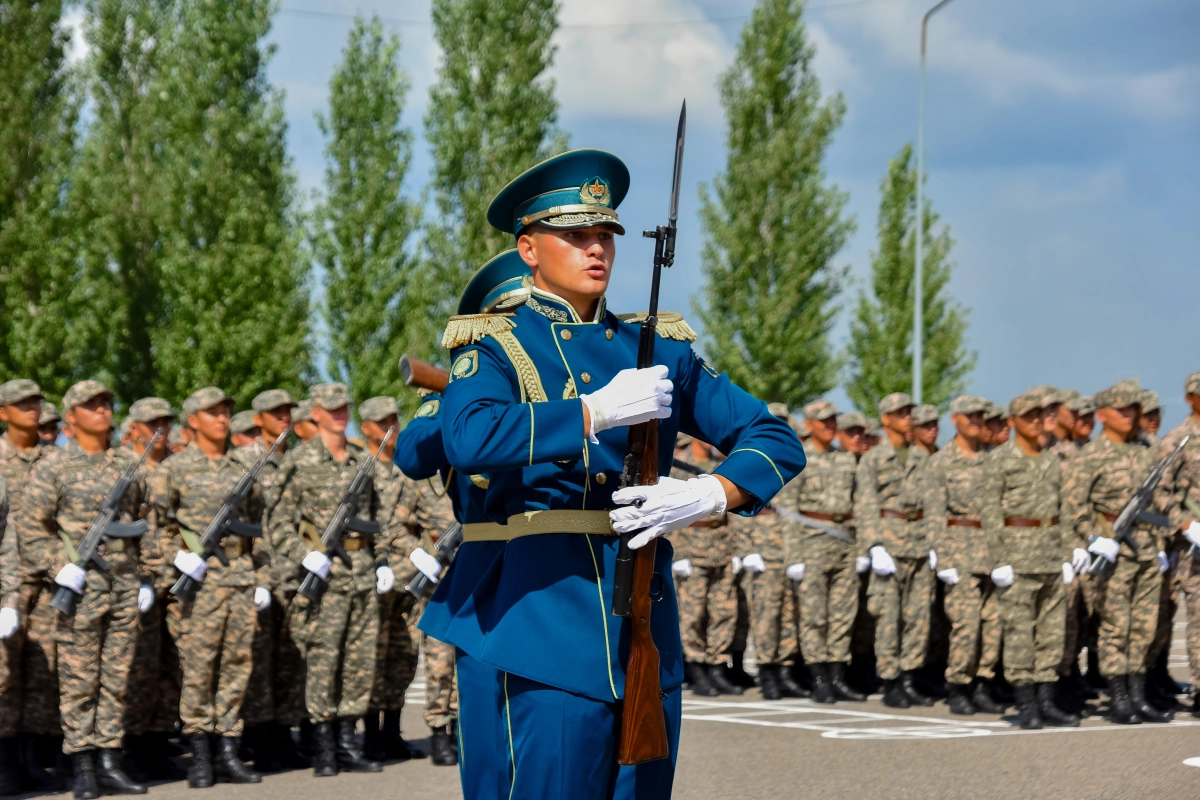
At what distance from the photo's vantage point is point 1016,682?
391 inches

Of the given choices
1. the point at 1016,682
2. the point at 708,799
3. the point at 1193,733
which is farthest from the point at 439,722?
the point at 1193,733

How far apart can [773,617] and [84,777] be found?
5.99 meters

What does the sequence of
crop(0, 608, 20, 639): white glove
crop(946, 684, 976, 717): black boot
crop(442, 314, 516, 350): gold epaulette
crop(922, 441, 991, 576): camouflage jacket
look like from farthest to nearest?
crop(922, 441, 991, 576): camouflage jacket
crop(946, 684, 976, 717): black boot
crop(0, 608, 20, 639): white glove
crop(442, 314, 516, 350): gold epaulette

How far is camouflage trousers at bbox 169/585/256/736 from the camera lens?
8.41m

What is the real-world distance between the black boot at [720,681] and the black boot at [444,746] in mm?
4030

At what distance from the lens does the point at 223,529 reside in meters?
8.66

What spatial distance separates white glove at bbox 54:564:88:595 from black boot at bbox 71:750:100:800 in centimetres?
88

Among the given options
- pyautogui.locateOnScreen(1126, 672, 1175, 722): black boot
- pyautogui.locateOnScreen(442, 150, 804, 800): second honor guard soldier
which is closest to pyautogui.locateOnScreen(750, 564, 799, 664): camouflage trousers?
pyautogui.locateOnScreen(1126, 672, 1175, 722): black boot

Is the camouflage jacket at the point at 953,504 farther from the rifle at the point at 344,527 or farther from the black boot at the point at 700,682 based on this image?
the rifle at the point at 344,527

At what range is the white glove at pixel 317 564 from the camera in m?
8.83

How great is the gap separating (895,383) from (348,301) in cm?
1386

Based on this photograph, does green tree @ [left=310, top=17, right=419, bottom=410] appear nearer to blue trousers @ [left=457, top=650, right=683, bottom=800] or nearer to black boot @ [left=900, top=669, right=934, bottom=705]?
black boot @ [left=900, top=669, right=934, bottom=705]

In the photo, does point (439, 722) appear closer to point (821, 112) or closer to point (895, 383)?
point (821, 112)

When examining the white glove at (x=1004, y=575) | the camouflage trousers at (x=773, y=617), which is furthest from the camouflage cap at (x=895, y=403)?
the white glove at (x=1004, y=575)
